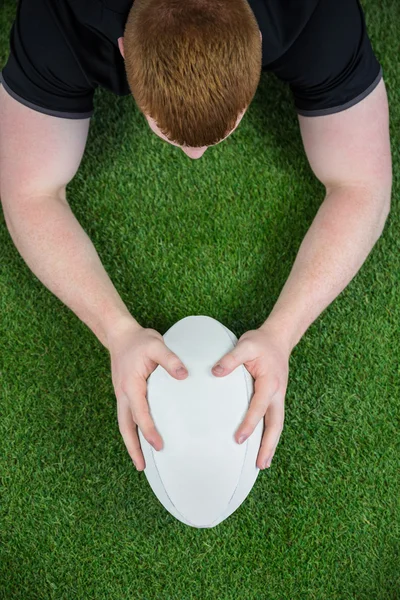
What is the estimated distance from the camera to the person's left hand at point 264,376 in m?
1.22

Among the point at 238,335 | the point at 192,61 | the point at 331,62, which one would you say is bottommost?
the point at 238,335

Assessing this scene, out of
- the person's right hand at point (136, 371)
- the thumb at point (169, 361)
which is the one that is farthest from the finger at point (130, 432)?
the thumb at point (169, 361)

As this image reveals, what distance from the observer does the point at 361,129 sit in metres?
1.34

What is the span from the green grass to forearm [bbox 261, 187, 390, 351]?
171 millimetres

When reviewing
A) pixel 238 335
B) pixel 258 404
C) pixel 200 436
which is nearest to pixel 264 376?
pixel 258 404

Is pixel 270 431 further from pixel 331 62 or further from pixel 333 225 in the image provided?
pixel 331 62

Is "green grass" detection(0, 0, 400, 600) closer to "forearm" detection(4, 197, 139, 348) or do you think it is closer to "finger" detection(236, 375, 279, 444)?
"forearm" detection(4, 197, 139, 348)

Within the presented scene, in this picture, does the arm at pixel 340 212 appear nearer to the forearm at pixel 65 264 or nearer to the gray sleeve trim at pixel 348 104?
the gray sleeve trim at pixel 348 104

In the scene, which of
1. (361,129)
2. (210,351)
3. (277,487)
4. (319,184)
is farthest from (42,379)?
(361,129)

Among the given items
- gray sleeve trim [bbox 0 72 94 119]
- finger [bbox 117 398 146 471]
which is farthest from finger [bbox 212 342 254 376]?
gray sleeve trim [bbox 0 72 94 119]

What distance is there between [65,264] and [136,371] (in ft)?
0.95

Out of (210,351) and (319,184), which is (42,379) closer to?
(210,351)

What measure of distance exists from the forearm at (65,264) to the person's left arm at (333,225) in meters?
0.29

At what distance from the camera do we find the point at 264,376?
4.17ft
